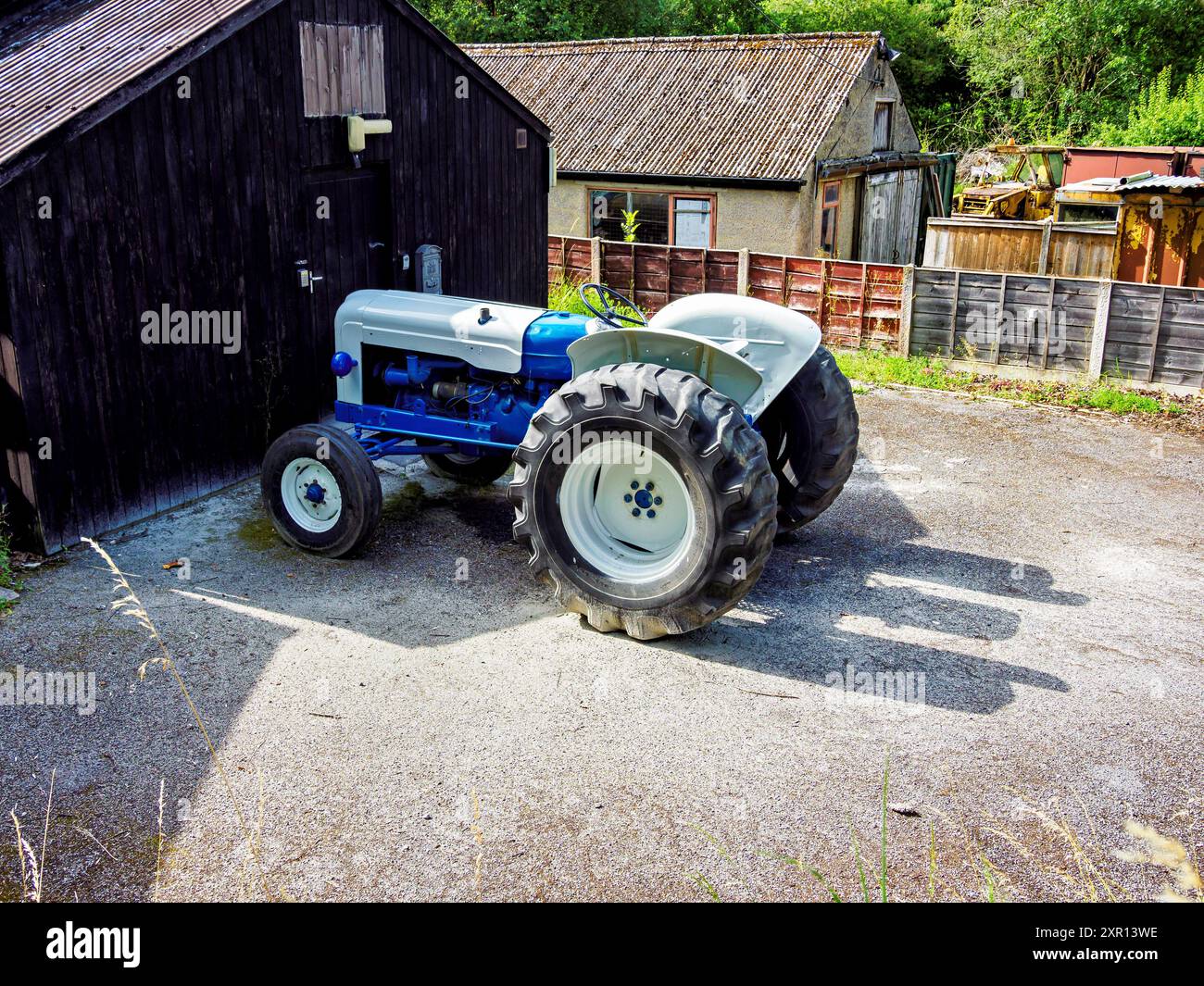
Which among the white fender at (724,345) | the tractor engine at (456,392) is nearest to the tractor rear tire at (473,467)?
the tractor engine at (456,392)

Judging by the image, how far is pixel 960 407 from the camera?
36.1 feet

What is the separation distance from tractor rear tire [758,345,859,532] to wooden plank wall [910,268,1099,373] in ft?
18.5

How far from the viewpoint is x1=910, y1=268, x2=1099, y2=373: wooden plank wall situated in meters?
11.6

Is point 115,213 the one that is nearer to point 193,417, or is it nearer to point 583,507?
point 193,417

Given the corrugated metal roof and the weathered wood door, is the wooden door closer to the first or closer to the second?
the corrugated metal roof

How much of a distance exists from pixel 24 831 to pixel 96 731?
0.74m

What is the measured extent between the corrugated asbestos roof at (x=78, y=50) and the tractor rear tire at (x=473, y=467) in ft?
10.7

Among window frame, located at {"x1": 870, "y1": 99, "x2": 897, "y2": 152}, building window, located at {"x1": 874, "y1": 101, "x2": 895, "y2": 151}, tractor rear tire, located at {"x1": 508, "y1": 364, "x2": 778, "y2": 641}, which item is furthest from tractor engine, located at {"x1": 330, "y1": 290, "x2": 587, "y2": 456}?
building window, located at {"x1": 874, "y1": 101, "x2": 895, "y2": 151}

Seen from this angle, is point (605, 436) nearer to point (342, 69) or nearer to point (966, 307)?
point (342, 69)

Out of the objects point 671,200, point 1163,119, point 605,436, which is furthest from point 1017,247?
point 605,436

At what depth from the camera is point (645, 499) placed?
19.9ft

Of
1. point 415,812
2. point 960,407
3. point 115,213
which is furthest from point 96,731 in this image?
point 960,407

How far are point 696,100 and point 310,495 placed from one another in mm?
13736

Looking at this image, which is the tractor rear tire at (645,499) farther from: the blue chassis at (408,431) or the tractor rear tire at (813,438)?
the tractor rear tire at (813,438)
